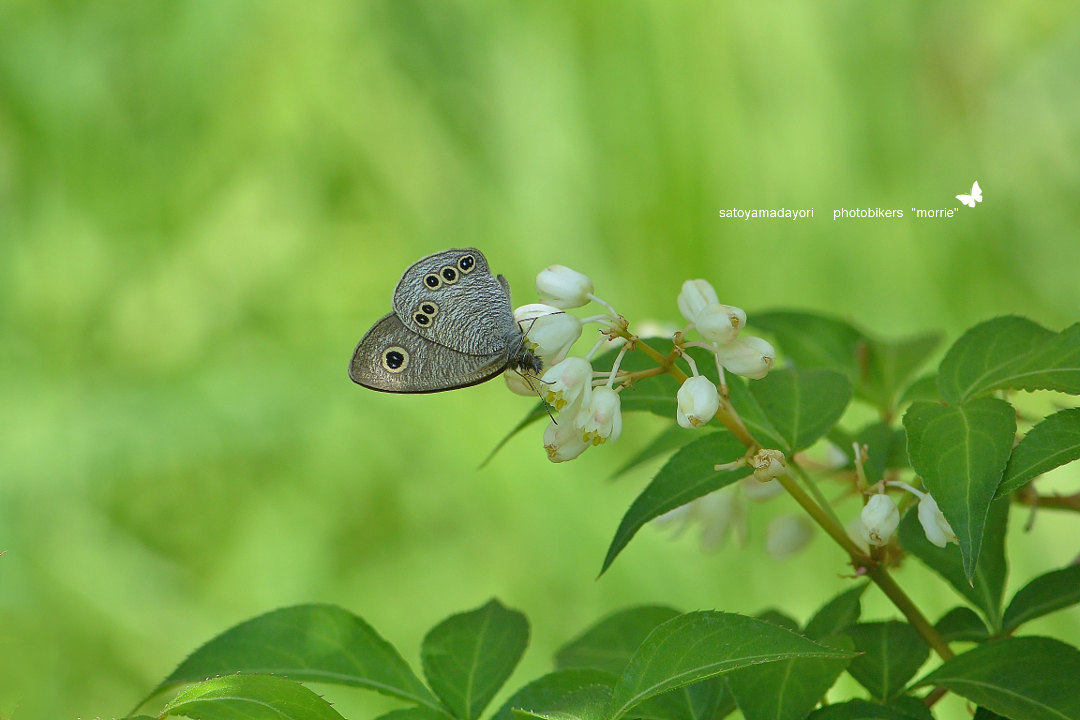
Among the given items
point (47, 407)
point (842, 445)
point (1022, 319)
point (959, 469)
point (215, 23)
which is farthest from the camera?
point (215, 23)

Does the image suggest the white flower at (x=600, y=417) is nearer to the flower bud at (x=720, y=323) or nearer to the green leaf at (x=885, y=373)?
the flower bud at (x=720, y=323)

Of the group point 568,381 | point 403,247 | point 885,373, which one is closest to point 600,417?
point 568,381

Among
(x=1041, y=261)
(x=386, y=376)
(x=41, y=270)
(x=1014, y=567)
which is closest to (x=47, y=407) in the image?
(x=41, y=270)

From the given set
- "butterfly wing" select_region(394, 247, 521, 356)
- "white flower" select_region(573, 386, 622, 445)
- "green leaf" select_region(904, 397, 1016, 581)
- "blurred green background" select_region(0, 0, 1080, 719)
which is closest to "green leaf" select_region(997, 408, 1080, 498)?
"green leaf" select_region(904, 397, 1016, 581)

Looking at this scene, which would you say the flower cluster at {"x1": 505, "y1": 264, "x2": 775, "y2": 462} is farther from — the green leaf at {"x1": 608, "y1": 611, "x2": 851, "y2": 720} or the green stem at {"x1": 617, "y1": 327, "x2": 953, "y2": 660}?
the green leaf at {"x1": 608, "y1": 611, "x2": 851, "y2": 720}

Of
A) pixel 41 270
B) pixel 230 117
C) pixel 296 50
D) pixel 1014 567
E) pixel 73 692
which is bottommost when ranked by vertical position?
pixel 73 692

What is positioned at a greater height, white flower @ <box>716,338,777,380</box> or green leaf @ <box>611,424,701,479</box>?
white flower @ <box>716,338,777,380</box>

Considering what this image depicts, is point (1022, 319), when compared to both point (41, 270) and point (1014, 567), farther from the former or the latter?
point (41, 270)
